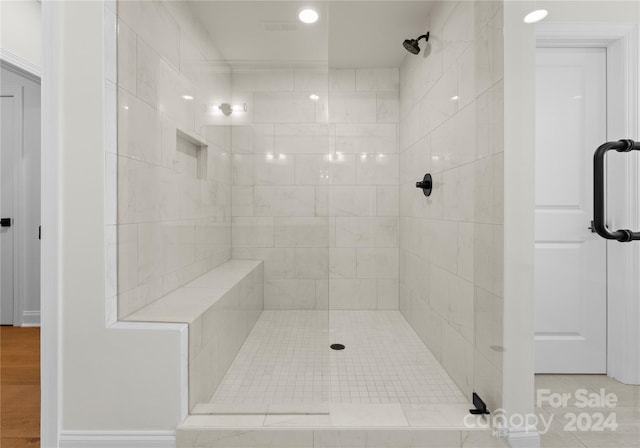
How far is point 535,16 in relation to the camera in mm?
1334

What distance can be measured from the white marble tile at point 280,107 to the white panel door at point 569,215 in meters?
1.09

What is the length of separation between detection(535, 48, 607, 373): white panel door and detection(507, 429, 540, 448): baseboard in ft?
0.79

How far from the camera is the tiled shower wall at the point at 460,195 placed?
4.74 feet

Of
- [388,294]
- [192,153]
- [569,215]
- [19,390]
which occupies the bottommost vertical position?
[19,390]

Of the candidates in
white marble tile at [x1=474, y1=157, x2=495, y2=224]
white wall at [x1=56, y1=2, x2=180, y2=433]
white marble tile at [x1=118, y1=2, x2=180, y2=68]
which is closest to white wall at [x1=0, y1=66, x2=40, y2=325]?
white marble tile at [x1=118, y1=2, x2=180, y2=68]

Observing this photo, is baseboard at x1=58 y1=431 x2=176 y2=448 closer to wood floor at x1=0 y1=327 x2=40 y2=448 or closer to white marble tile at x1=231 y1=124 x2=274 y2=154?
wood floor at x1=0 y1=327 x2=40 y2=448

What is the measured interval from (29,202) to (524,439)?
378 centimetres

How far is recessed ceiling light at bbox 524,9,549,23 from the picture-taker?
4.36 feet

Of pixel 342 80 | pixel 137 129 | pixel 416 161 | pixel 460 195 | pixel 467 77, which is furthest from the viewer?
pixel 342 80

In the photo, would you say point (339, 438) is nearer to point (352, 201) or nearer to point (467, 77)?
point (467, 77)

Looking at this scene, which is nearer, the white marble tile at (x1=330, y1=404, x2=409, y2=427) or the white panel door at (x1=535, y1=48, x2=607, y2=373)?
the white panel door at (x1=535, y1=48, x2=607, y2=373)

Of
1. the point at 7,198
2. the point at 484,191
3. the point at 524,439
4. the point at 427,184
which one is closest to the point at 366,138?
the point at 427,184

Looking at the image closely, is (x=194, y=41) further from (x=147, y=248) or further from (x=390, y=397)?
(x=390, y=397)

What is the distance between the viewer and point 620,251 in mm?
1254
